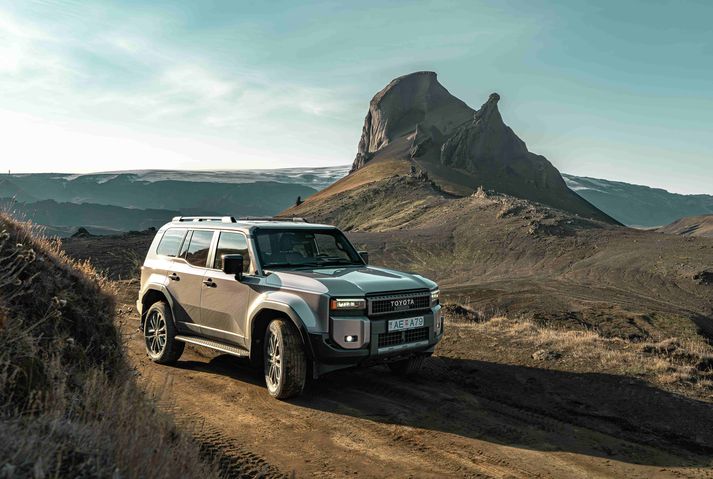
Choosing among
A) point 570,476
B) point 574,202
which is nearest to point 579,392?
point 570,476

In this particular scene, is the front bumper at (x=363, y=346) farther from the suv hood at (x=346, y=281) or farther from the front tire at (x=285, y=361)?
the suv hood at (x=346, y=281)

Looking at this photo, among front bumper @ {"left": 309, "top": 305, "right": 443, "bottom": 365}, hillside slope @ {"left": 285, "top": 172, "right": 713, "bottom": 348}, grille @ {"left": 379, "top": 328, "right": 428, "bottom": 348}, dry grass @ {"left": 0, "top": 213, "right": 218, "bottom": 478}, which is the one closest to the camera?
dry grass @ {"left": 0, "top": 213, "right": 218, "bottom": 478}

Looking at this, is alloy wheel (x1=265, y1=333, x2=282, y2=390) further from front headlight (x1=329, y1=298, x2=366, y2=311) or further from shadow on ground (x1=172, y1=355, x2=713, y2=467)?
front headlight (x1=329, y1=298, x2=366, y2=311)

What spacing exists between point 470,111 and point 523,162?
89.2ft

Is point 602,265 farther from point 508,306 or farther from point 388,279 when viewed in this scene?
point 388,279

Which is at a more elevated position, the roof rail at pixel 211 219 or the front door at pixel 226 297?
the roof rail at pixel 211 219

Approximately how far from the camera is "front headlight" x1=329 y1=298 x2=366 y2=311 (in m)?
6.35

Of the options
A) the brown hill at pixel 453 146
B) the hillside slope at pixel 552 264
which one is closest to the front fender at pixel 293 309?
the hillside slope at pixel 552 264

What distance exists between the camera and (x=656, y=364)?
8.25m

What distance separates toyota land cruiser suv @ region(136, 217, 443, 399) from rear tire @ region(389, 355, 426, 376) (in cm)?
2

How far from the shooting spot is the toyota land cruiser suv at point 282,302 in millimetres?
6418

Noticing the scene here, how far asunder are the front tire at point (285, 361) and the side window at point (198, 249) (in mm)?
2004

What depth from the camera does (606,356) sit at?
877cm

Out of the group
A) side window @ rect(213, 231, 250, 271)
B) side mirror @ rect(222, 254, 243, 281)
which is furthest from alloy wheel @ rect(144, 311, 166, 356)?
side mirror @ rect(222, 254, 243, 281)
